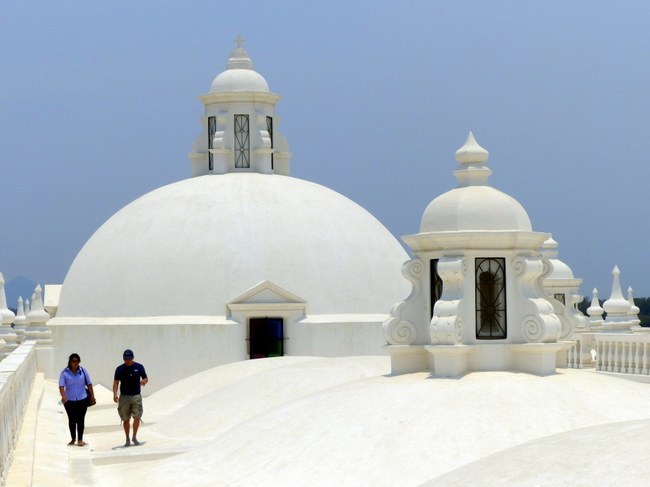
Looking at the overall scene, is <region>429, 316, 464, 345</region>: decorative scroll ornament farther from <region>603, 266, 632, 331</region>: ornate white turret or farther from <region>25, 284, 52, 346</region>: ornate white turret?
<region>25, 284, 52, 346</region>: ornate white turret

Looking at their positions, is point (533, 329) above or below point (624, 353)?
above

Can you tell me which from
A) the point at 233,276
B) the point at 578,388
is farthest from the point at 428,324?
the point at 233,276

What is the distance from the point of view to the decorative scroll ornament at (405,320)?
1608 centimetres

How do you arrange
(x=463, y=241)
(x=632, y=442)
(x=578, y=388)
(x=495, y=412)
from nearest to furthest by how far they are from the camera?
(x=632, y=442) < (x=495, y=412) < (x=578, y=388) < (x=463, y=241)

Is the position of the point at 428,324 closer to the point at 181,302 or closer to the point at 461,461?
the point at 461,461

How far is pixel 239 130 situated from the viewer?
35438 mm

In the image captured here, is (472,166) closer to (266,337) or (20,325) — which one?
(266,337)

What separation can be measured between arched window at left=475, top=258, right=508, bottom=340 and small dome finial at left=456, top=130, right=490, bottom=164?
5.27 feet

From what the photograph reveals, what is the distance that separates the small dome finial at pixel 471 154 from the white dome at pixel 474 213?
0.63 m

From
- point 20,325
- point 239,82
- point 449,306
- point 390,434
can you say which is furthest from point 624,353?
point 20,325

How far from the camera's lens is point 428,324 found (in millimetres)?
16172

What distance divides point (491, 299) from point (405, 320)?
1.11 metres

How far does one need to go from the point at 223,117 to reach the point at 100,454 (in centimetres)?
2006

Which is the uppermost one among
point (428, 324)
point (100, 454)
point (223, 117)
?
point (223, 117)
